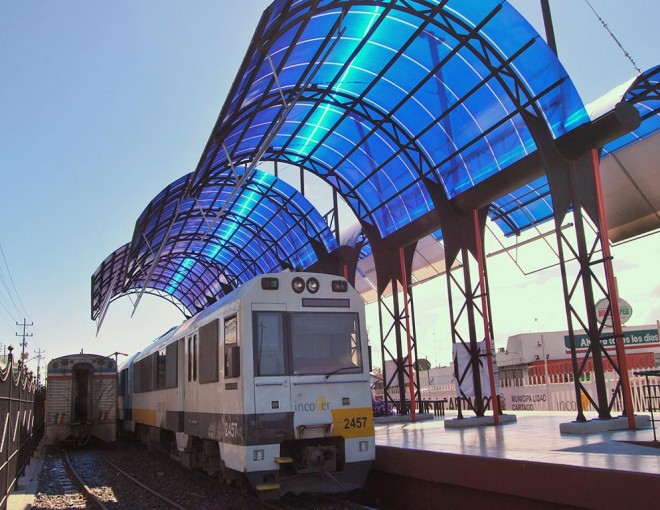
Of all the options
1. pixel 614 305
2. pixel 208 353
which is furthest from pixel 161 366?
pixel 614 305

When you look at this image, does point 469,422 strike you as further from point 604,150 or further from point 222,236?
point 222,236

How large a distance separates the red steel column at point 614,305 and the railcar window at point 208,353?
6.91 m

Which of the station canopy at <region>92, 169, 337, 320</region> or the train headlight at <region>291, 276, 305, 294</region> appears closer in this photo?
the train headlight at <region>291, 276, 305, 294</region>

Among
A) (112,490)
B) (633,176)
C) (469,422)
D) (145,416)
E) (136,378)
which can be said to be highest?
(633,176)

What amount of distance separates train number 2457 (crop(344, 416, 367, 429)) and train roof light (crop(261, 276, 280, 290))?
2276 mm

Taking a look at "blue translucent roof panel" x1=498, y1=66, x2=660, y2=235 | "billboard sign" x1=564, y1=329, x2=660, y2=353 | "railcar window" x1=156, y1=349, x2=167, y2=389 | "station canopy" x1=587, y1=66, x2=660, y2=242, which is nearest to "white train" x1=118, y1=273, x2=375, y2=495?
"railcar window" x1=156, y1=349, x2=167, y2=389

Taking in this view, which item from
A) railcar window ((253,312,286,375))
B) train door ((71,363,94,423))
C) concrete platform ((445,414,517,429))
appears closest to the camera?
railcar window ((253,312,286,375))

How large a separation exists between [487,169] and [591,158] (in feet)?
14.4

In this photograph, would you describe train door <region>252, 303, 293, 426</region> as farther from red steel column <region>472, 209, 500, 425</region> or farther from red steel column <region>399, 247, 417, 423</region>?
red steel column <region>399, 247, 417, 423</region>

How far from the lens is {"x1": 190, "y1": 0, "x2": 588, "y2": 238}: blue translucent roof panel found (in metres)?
13.0

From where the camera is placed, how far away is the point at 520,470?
738 centimetres

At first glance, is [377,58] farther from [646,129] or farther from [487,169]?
[646,129]

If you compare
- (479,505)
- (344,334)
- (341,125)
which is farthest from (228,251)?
(479,505)

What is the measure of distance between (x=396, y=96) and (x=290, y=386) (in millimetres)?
10278
